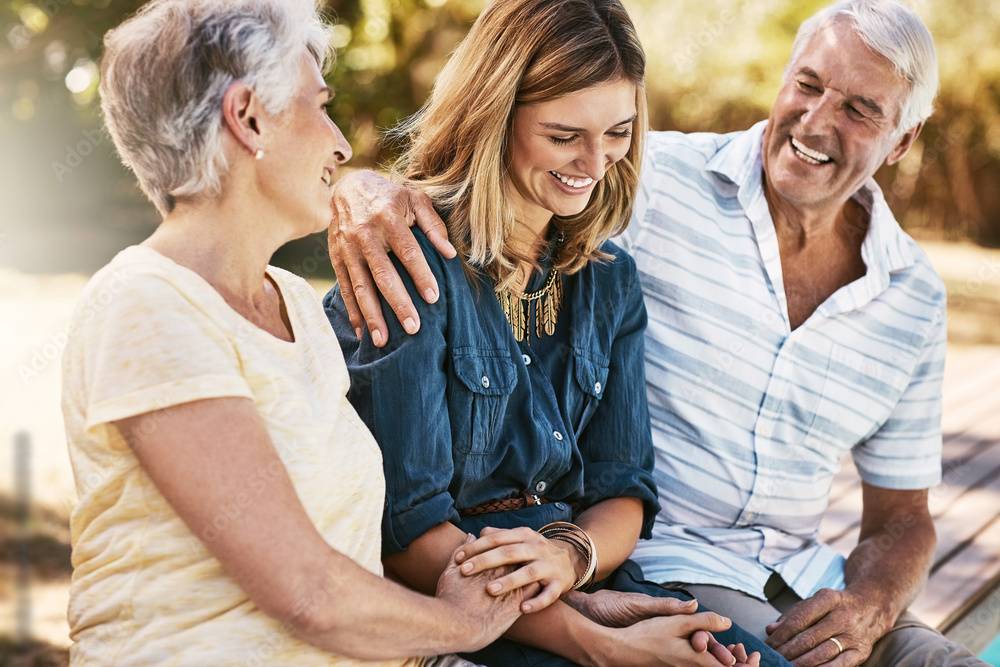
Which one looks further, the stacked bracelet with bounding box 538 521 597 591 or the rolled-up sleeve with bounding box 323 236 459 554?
the stacked bracelet with bounding box 538 521 597 591

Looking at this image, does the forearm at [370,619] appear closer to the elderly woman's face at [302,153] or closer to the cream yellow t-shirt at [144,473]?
the cream yellow t-shirt at [144,473]

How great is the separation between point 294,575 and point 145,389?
0.32 metres

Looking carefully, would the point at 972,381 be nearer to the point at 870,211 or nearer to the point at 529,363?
the point at 870,211

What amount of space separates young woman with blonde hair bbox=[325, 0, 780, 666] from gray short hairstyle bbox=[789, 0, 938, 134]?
68cm

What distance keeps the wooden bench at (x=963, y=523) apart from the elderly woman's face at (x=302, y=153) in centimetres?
232

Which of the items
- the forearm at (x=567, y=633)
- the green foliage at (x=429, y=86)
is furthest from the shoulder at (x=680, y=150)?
the green foliage at (x=429, y=86)

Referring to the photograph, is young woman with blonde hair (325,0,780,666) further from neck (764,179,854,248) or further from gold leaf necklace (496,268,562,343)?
neck (764,179,854,248)

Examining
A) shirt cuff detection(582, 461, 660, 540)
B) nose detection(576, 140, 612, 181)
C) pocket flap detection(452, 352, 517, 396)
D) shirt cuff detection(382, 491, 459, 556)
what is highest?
nose detection(576, 140, 612, 181)

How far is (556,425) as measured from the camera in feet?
6.91

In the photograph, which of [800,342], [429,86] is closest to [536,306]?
[800,342]

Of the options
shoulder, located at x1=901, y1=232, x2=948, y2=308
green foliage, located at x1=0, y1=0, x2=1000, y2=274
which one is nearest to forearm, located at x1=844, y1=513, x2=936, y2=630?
shoulder, located at x1=901, y1=232, x2=948, y2=308

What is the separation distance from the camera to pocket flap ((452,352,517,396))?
6.42ft

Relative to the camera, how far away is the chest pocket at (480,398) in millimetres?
1960

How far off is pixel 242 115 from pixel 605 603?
1107mm
